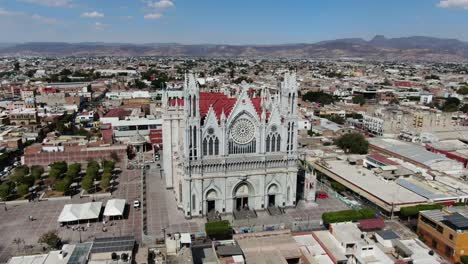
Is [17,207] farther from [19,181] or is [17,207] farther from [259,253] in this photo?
[259,253]

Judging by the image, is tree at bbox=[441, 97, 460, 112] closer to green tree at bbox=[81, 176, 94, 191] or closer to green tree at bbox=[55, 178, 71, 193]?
green tree at bbox=[81, 176, 94, 191]

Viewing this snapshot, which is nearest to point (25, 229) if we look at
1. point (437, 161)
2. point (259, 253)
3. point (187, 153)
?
point (187, 153)

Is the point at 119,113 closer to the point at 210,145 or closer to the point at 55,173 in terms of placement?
the point at 55,173

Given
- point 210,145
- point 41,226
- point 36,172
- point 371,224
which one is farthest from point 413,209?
point 36,172

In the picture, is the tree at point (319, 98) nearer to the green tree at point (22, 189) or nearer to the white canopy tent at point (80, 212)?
the white canopy tent at point (80, 212)

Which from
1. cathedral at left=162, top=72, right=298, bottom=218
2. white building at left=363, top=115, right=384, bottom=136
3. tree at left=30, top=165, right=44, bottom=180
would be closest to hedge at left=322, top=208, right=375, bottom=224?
cathedral at left=162, top=72, right=298, bottom=218
